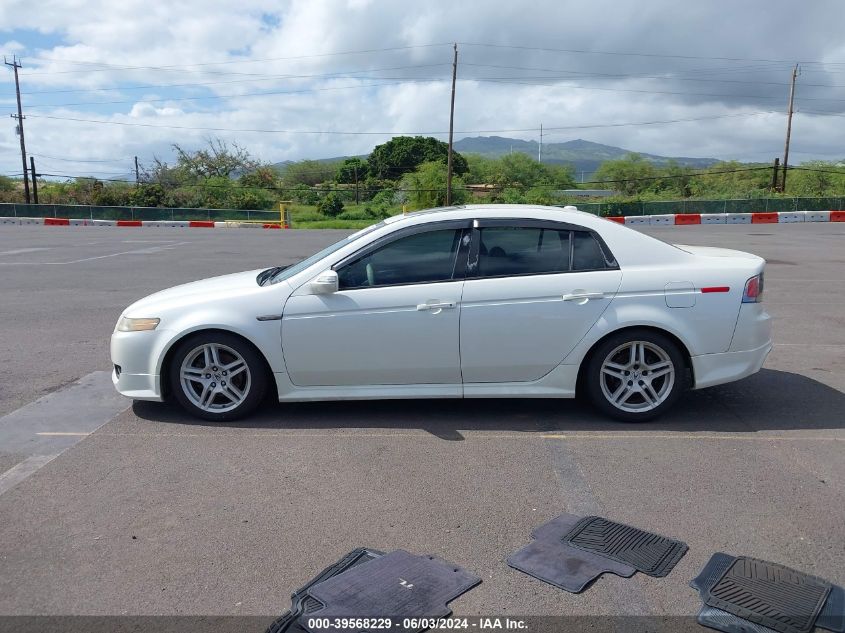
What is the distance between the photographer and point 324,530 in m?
3.77

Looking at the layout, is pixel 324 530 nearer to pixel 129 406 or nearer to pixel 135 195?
pixel 129 406

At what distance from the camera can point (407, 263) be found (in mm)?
5410

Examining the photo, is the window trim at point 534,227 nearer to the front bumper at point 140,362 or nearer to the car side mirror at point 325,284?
the car side mirror at point 325,284

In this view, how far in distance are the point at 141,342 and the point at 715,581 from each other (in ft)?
13.6

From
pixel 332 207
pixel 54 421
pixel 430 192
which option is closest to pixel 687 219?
pixel 430 192

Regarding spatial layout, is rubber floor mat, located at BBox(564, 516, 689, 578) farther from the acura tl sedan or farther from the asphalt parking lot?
the acura tl sedan

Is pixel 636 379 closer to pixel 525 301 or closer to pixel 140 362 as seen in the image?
pixel 525 301

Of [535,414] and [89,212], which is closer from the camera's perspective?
[535,414]

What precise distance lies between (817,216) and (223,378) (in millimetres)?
38837

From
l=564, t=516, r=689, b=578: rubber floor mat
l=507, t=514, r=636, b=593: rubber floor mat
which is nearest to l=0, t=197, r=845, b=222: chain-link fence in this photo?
l=564, t=516, r=689, b=578: rubber floor mat

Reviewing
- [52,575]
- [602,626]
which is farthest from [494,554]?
[52,575]

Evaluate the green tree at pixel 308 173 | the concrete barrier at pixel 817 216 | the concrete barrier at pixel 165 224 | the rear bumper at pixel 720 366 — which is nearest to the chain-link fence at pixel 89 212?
the concrete barrier at pixel 165 224

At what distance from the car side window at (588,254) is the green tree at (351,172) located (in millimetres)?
91139

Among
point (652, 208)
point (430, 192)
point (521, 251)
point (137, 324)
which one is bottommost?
point (137, 324)
